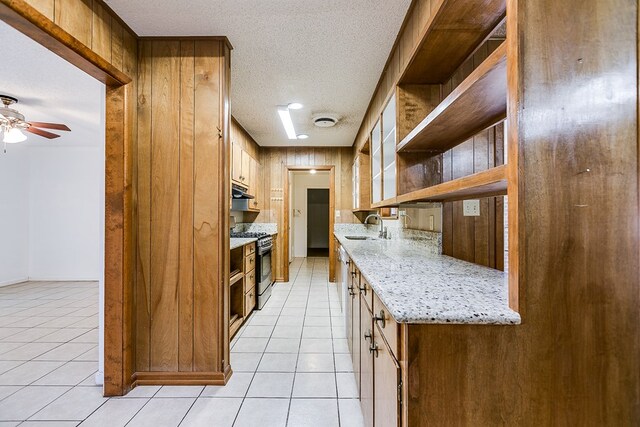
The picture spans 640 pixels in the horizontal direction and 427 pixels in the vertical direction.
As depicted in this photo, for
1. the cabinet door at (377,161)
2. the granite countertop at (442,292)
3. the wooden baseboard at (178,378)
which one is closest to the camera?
the granite countertop at (442,292)

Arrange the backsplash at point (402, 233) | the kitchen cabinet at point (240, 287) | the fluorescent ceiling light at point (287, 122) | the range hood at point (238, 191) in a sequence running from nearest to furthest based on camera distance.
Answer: the backsplash at point (402, 233) → the kitchen cabinet at point (240, 287) → the fluorescent ceiling light at point (287, 122) → the range hood at point (238, 191)

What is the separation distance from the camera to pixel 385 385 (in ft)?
3.56

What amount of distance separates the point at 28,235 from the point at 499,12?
23.7 ft

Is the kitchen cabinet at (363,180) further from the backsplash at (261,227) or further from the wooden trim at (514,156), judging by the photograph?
the wooden trim at (514,156)

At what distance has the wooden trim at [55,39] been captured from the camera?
49.5 inches

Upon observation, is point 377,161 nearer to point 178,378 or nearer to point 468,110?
point 468,110

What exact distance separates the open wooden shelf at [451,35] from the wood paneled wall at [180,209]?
4.34ft

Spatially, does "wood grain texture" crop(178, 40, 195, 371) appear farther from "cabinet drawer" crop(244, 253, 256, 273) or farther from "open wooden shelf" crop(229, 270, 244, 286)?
"cabinet drawer" crop(244, 253, 256, 273)

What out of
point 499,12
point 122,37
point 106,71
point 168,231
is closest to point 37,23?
point 106,71

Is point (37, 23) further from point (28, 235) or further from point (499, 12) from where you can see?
point (28, 235)

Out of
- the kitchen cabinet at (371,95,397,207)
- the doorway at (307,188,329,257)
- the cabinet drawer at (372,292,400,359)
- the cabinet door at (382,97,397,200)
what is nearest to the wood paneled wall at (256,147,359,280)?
the kitchen cabinet at (371,95,397,207)

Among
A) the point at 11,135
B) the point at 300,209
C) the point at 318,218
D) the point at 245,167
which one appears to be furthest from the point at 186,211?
the point at 318,218

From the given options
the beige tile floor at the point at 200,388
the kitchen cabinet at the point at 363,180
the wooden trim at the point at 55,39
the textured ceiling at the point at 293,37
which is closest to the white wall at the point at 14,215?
the beige tile floor at the point at 200,388

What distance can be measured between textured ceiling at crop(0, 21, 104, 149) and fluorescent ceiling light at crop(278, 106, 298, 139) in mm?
1687
